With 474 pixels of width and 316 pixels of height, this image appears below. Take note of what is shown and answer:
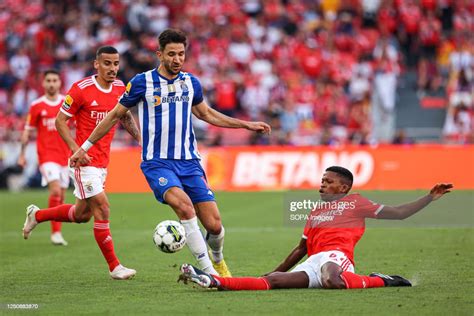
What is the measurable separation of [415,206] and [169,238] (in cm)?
238

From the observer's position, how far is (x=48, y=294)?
8812mm

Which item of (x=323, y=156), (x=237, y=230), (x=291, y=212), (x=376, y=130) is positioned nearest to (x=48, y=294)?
(x=291, y=212)

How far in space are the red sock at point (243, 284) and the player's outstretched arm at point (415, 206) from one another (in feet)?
4.21

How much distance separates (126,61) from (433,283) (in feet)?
68.2

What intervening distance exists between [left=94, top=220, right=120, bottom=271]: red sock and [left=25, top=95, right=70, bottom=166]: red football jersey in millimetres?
4298

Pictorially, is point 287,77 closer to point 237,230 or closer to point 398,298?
point 237,230

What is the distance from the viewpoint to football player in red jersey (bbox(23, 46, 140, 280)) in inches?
405

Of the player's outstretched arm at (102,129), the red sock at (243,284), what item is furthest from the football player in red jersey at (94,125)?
the red sock at (243,284)

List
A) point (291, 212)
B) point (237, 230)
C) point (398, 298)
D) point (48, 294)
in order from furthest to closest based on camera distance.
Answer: point (237, 230) → point (291, 212) → point (48, 294) → point (398, 298)

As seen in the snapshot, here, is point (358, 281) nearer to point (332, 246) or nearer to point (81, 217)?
point (332, 246)

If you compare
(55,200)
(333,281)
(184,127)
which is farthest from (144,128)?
(55,200)

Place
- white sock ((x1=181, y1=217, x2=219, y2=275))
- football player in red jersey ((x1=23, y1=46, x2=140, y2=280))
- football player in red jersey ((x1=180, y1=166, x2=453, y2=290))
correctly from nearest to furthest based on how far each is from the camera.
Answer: football player in red jersey ((x1=180, y1=166, x2=453, y2=290)), white sock ((x1=181, y1=217, x2=219, y2=275)), football player in red jersey ((x1=23, y1=46, x2=140, y2=280))

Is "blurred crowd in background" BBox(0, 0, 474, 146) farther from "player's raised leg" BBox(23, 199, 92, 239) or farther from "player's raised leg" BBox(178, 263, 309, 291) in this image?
"player's raised leg" BBox(178, 263, 309, 291)

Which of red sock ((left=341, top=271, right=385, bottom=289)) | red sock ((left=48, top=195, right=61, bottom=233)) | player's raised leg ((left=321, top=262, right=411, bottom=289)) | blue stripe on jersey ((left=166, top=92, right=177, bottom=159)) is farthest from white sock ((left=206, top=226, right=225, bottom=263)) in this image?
red sock ((left=48, top=195, right=61, bottom=233))
